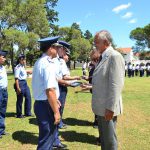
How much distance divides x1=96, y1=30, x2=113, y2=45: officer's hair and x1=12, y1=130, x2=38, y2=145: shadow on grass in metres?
3.84

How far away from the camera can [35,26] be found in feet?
154

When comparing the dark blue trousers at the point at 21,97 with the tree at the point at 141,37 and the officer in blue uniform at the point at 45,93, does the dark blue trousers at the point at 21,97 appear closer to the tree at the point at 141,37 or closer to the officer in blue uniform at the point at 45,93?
the officer in blue uniform at the point at 45,93

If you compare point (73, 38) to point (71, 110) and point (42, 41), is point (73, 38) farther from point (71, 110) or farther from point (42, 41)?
point (42, 41)

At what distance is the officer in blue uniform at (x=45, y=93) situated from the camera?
17.2 feet

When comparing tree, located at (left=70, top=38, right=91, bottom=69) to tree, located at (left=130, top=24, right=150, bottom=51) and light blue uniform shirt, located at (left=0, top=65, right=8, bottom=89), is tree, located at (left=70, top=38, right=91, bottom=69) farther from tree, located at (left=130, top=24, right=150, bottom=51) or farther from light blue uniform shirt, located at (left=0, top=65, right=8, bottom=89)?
light blue uniform shirt, located at (left=0, top=65, right=8, bottom=89)

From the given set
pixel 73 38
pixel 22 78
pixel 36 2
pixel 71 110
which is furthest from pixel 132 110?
pixel 73 38

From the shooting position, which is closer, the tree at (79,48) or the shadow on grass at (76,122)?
the shadow on grass at (76,122)

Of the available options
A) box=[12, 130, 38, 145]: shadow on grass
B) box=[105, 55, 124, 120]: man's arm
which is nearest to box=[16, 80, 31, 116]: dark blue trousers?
box=[12, 130, 38, 145]: shadow on grass

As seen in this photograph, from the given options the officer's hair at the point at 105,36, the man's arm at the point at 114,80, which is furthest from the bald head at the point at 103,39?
the man's arm at the point at 114,80

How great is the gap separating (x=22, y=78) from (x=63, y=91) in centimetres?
262

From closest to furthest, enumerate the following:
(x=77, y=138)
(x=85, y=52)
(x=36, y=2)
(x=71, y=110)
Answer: (x=77, y=138) → (x=71, y=110) → (x=36, y=2) → (x=85, y=52)

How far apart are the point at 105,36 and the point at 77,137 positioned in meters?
4.08

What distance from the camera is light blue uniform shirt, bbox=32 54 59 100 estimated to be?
521 cm

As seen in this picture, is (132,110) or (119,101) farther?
(132,110)
